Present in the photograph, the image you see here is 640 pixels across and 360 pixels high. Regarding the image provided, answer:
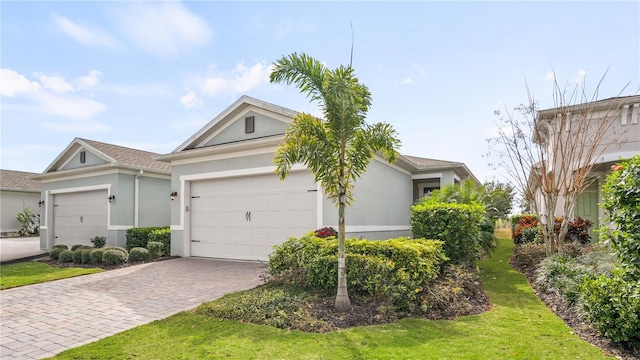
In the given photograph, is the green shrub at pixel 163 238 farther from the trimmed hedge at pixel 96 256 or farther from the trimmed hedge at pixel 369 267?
the trimmed hedge at pixel 369 267

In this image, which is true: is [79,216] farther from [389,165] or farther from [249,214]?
[389,165]

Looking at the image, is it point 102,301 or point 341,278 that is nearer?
point 341,278

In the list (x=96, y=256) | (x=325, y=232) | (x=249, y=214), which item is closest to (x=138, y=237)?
(x=96, y=256)

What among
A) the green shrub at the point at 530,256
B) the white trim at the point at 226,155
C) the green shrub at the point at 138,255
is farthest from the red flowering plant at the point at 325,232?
the green shrub at the point at 138,255

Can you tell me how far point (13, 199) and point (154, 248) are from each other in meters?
19.8

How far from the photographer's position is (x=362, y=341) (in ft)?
14.7

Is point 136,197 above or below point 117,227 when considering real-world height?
above

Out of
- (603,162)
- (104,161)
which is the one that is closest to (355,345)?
(603,162)

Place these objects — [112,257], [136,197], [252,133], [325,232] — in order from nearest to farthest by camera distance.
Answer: [325,232] → [252,133] → [112,257] → [136,197]

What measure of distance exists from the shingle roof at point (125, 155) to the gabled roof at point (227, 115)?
12.0 ft

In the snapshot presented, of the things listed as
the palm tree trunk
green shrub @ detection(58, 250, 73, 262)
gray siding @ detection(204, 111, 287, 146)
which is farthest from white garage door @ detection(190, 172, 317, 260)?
green shrub @ detection(58, 250, 73, 262)

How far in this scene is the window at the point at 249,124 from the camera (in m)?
10.8

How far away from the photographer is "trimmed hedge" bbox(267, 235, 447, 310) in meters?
5.80

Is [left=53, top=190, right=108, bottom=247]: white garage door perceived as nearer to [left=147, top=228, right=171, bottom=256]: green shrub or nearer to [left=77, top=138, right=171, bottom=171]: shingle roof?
[left=77, top=138, right=171, bottom=171]: shingle roof
